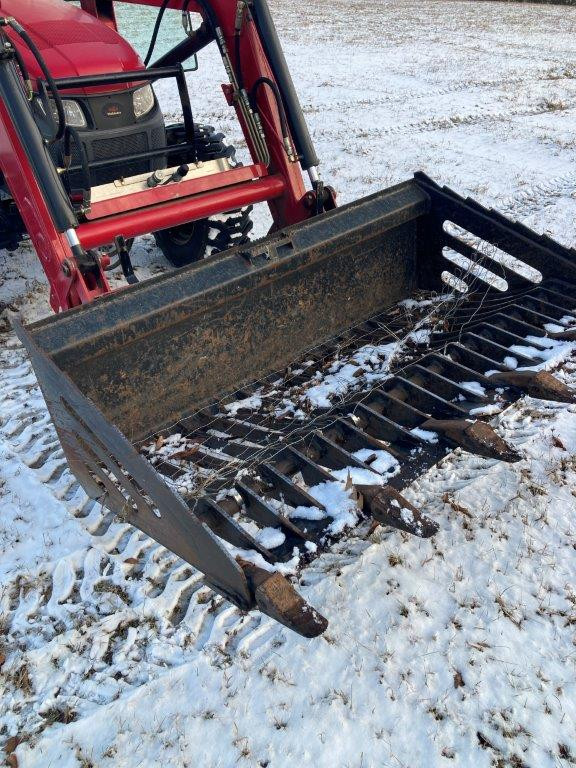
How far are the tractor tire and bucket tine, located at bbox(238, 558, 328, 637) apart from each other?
3373 millimetres

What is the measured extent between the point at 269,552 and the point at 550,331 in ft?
6.12

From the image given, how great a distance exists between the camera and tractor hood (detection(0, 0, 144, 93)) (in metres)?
3.81

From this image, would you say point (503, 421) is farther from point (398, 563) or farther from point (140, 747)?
point (140, 747)

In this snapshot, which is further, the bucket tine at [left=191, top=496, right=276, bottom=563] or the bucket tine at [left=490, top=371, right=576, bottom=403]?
the bucket tine at [left=490, top=371, right=576, bottom=403]

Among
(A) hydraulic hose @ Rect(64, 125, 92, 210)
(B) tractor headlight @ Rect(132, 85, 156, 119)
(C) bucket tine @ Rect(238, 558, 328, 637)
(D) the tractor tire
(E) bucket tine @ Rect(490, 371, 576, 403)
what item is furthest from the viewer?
(D) the tractor tire

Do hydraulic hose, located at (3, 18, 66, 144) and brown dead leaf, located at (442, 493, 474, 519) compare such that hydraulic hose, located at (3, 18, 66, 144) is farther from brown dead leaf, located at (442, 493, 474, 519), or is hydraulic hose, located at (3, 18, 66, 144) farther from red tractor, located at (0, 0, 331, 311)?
brown dead leaf, located at (442, 493, 474, 519)

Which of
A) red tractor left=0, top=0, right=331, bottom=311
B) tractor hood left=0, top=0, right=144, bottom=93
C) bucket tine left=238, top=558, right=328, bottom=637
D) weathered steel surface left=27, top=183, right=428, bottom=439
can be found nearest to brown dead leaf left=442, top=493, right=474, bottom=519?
weathered steel surface left=27, top=183, right=428, bottom=439

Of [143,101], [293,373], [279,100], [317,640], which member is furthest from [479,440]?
[143,101]

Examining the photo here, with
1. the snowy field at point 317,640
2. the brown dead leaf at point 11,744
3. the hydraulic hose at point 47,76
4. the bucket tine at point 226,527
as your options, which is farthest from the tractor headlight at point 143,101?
the brown dead leaf at point 11,744

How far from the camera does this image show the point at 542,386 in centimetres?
265

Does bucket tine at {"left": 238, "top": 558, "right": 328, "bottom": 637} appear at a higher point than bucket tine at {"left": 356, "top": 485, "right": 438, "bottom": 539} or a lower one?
higher

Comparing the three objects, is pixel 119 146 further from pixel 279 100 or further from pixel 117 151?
pixel 279 100

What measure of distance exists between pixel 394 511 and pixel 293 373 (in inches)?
53.7

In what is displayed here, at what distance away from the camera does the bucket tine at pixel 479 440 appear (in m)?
2.40
